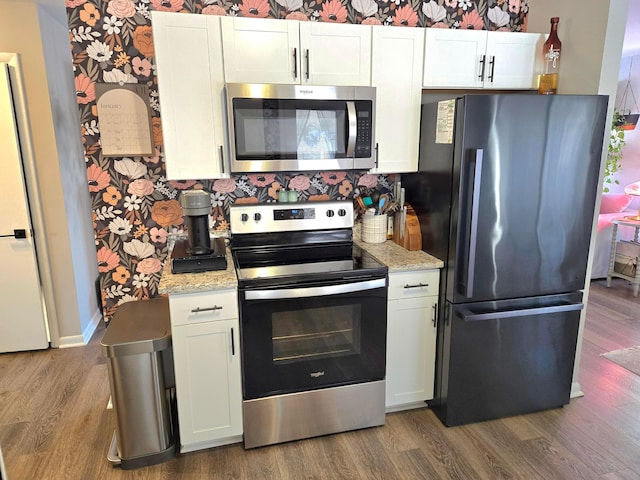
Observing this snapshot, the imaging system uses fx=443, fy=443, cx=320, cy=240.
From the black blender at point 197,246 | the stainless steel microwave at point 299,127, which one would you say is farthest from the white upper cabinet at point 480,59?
the black blender at point 197,246

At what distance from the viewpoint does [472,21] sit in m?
2.80

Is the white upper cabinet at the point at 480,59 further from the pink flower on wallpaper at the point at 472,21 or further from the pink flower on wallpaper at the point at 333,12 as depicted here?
the pink flower on wallpaper at the point at 333,12

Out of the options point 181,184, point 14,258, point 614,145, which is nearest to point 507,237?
point 181,184

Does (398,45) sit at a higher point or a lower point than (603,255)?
higher

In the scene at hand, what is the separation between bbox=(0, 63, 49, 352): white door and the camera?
9.78 feet

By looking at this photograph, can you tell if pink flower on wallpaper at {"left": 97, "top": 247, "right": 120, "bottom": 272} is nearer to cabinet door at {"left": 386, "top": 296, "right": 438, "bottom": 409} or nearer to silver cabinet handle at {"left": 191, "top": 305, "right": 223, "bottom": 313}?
silver cabinet handle at {"left": 191, "top": 305, "right": 223, "bottom": 313}

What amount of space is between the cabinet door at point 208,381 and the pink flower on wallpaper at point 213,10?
1.68 meters

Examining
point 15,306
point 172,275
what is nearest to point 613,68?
point 172,275

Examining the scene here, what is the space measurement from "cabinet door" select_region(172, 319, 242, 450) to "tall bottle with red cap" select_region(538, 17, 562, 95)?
2210 mm

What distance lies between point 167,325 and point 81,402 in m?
1.01

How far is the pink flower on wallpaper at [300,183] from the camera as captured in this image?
2762mm

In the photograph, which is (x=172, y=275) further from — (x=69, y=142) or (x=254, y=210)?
(x=69, y=142)

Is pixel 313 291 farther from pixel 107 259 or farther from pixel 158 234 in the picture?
pixel 107 259

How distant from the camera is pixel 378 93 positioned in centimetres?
245
